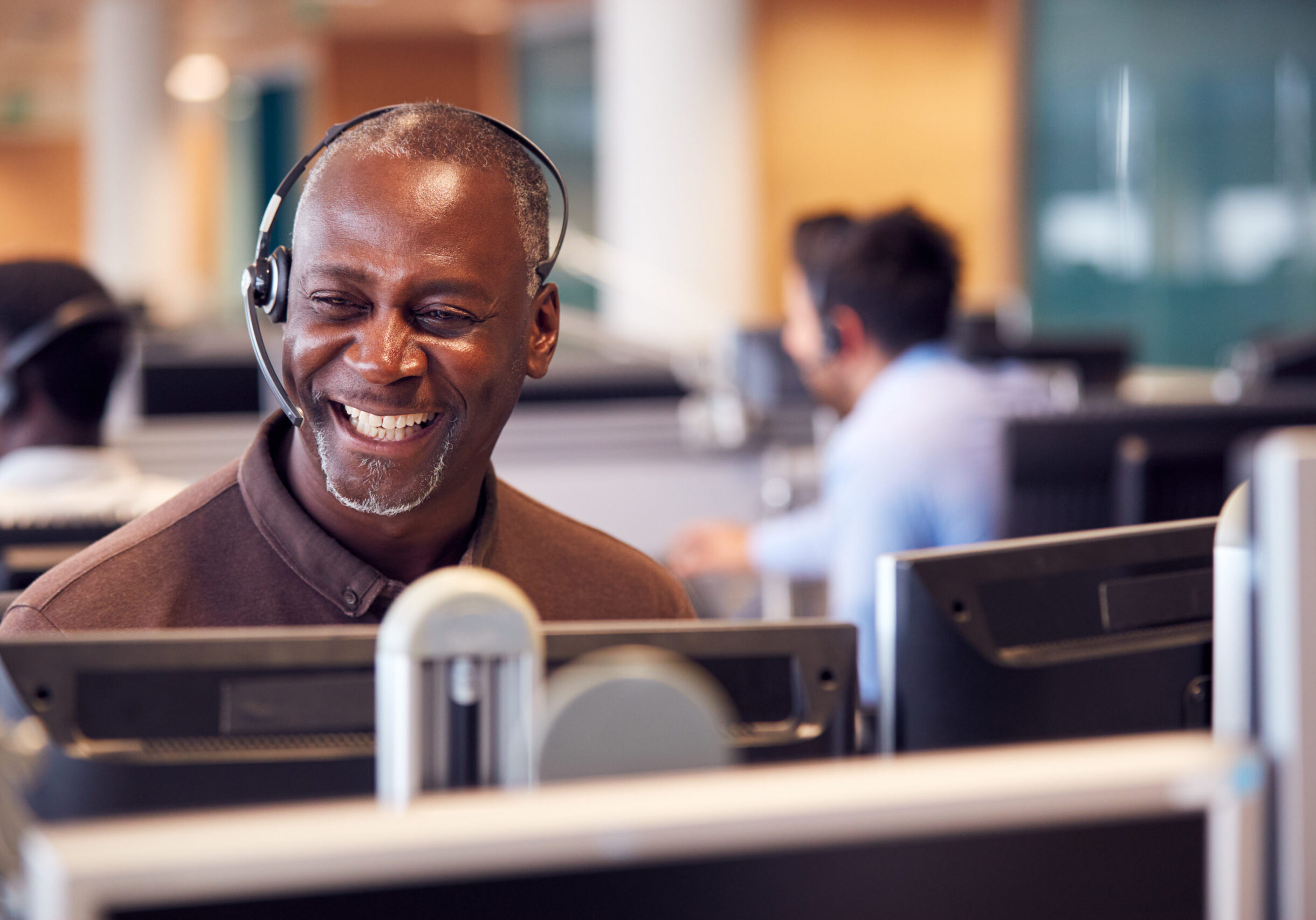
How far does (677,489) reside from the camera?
10.8 feet

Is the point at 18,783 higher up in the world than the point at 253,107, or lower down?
lower down

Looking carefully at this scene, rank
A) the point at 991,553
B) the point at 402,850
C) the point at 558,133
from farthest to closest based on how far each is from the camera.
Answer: the point at 558,133 → the point at 991,553 → the point at 402,850

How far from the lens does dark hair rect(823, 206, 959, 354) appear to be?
255 cm

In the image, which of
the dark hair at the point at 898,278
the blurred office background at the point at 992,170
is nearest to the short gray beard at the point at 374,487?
the dark hair at the point at 898,278

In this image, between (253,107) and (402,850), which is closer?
(402,850)

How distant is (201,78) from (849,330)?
1518 cm

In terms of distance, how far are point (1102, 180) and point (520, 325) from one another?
280 inches

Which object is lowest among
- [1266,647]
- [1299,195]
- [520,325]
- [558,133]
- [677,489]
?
[677,489]

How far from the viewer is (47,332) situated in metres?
1.92

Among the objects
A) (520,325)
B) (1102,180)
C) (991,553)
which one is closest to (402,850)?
(991,553)

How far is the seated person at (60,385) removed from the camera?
75.3 inches

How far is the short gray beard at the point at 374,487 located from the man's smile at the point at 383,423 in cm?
2

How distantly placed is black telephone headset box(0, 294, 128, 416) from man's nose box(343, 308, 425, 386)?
1.11m

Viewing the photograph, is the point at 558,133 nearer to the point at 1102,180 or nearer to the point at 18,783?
the point at 1102,180
